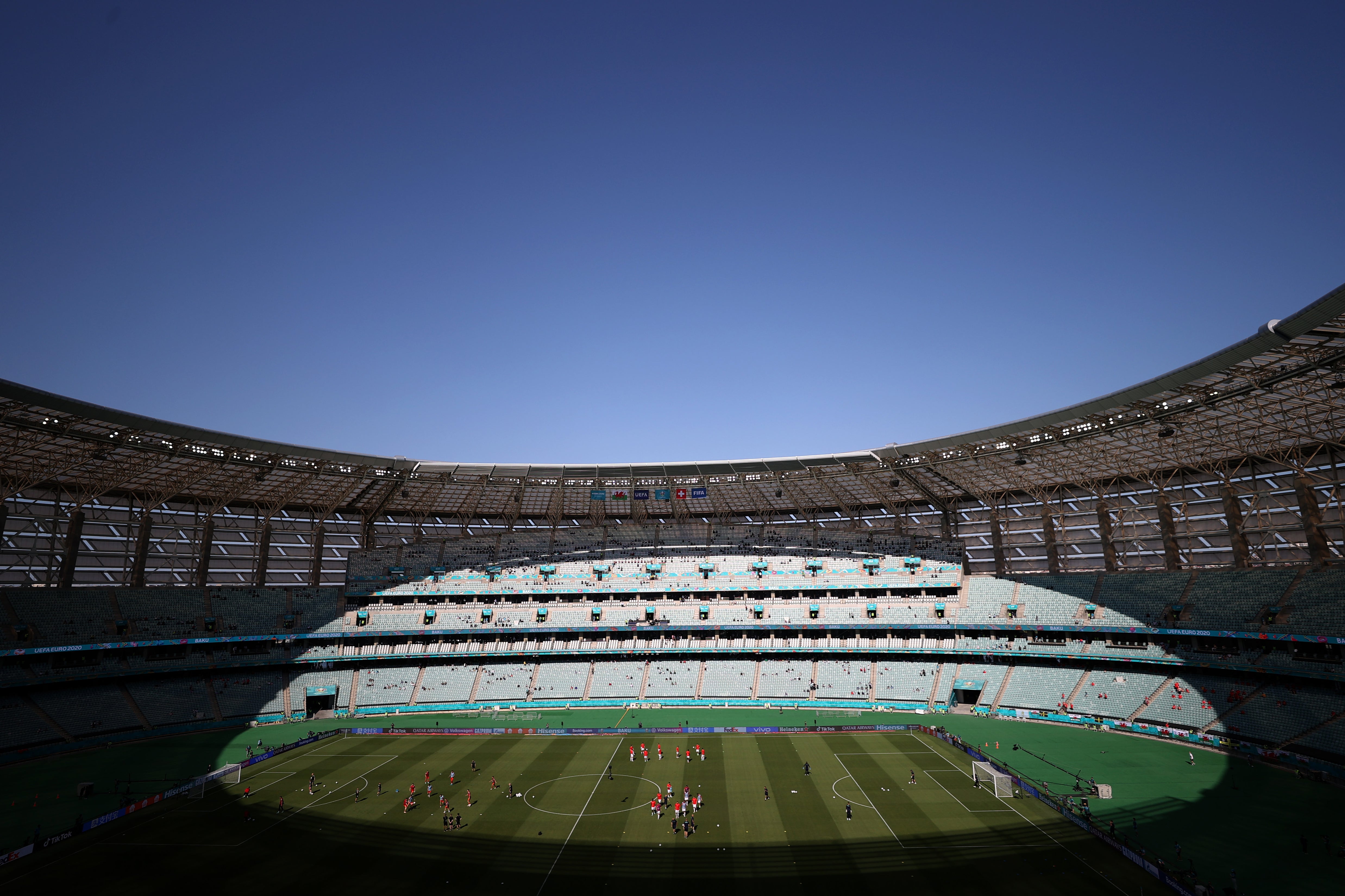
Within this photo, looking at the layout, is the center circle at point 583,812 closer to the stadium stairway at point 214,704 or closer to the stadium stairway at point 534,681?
the stadium stairway at point 534,681

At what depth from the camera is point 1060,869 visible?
27.5 metres

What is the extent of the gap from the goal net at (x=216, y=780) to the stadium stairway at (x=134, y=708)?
17.3m

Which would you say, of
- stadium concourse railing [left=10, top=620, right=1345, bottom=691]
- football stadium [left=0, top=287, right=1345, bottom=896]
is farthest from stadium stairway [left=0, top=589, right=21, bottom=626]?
stadium concourse railing [left=10, top=620, right=1345, bottom=691]

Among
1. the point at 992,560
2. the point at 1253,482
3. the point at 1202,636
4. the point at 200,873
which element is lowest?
the point at 200,873

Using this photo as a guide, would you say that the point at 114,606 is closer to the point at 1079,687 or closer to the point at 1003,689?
the point at 1003,689

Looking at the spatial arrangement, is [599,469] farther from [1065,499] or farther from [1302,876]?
[1302,876]

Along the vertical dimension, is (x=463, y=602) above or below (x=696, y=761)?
above

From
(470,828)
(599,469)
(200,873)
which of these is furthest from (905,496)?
(200,873)

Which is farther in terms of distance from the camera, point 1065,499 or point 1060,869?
point 1065,499

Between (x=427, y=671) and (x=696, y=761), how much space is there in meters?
35.1

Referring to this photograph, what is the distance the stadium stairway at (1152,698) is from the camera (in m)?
51.1

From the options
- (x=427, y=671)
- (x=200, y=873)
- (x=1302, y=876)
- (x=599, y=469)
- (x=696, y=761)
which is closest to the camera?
(x=1302, y=876)

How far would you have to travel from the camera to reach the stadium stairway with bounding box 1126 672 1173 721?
168 feet

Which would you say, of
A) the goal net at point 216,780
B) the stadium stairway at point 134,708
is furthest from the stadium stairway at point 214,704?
the goal net at point 216,780
